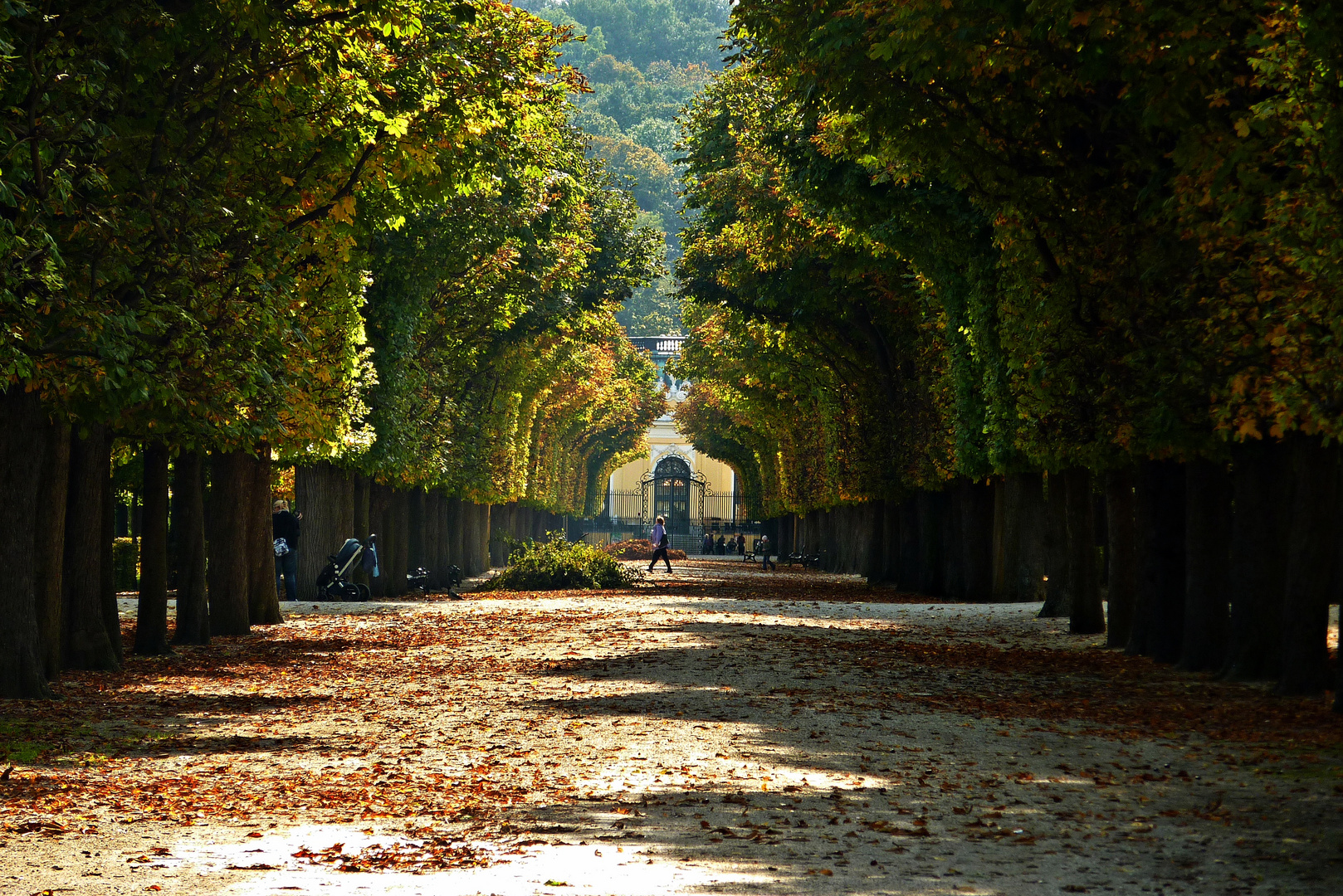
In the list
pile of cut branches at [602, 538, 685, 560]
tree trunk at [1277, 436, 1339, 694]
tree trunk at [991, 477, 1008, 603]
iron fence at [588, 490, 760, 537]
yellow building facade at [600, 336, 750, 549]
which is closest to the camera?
tree trunk at [1277, 436, 1339, 694]

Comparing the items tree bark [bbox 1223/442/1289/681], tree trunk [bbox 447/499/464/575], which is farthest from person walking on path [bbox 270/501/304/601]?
tree bark [bbox 1223/442/1289/681]

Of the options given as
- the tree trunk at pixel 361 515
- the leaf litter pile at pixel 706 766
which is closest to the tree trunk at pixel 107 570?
the leaf litter pile at pixel 706 766

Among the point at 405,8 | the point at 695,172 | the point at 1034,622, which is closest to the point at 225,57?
the point at 405,8

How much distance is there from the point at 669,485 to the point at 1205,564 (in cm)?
7965

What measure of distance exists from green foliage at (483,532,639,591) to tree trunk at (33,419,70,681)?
786 inches

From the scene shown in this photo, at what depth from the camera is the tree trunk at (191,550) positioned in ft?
55.6

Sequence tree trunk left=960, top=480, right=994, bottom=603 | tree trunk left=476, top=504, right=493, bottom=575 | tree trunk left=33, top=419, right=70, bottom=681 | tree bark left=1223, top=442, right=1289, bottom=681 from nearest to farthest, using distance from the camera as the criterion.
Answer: tree trunk left=33, top=419, right=70, bottom=681 < tree bark left=1223, top=442, right=1289, bottom=681 < tree trunk left=960, top=480, right=994, bottom=603 < tree trunk left=476, top=504, right=493, bottom=575

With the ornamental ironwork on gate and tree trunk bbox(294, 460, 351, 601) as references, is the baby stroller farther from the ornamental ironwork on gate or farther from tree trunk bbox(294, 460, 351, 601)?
the ornamental ironwork on gate

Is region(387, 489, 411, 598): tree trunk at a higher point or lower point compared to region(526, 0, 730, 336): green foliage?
lower

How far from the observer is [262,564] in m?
20.4

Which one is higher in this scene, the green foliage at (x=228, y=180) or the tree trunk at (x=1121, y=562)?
the green foliage at (x=228, y=180)

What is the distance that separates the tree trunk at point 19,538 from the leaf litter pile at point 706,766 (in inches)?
14.0

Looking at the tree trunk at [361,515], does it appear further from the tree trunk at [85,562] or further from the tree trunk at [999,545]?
the tree trunk at [85,562]

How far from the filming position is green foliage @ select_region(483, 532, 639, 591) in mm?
32812
